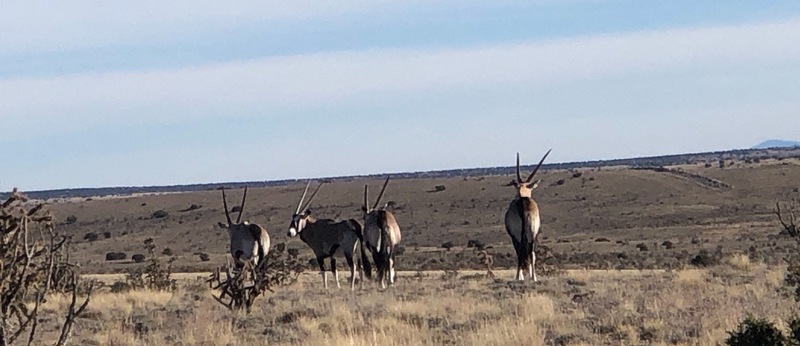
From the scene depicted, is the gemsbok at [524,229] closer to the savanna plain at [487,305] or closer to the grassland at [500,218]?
the savanna plain at [487,305]

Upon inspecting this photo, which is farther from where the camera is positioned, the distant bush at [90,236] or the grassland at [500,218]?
the distant bush at [90,236]

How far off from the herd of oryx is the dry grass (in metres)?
0.82

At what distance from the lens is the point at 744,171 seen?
86.1 meters

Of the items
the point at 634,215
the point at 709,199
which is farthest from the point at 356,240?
the point at 709,199

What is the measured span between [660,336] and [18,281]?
7137mm

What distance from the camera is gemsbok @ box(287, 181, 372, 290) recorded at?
21266mm

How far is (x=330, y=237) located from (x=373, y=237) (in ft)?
5.64

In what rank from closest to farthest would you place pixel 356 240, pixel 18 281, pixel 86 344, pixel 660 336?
1. pixel 18 281
2. pixel 660 336
3. pixel 86 344
4. pixel 356 240

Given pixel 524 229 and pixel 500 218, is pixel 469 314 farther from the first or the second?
pixel 500 218

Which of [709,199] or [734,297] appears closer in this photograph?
[734,297]

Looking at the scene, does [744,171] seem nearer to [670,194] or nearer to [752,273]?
[670,194]

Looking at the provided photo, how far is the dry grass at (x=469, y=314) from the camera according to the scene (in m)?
12.4

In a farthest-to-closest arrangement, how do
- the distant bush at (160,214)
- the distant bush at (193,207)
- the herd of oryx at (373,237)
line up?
1. the distant bush at (193,207)
2. the distant bush at (160,214)
3. the herd of oryx at (373,237)

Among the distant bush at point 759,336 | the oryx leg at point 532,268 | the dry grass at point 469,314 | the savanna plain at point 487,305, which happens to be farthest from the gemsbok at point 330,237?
the distant bush at point 759,336
